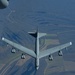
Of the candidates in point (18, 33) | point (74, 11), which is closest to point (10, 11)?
point (18, 33)

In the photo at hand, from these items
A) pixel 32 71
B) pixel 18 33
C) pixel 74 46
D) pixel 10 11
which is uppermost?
pixel 10 11

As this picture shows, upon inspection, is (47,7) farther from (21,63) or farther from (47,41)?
(21,63)

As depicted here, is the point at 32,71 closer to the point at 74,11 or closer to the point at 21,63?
the point at 21,63

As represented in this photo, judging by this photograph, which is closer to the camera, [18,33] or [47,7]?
[18,33]

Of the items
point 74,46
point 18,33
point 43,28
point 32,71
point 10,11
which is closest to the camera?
point 32,71

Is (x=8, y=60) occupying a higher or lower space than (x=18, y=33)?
lower

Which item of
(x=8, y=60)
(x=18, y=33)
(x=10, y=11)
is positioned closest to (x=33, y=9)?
(x=10, y=11)

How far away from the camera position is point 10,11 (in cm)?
14375

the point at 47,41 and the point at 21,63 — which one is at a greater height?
the point at 47,41

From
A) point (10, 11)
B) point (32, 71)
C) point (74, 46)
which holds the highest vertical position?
point (10, 11)

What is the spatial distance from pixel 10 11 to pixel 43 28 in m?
34.4

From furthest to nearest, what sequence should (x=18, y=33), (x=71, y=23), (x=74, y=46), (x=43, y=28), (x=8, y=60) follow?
(x=71, y=23) < (x=43, y=28) < (x=18, y=33) < (x=74, y=46) < (x=8, y=60)

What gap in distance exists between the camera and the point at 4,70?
79.6 metres

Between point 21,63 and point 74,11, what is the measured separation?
280 feet
